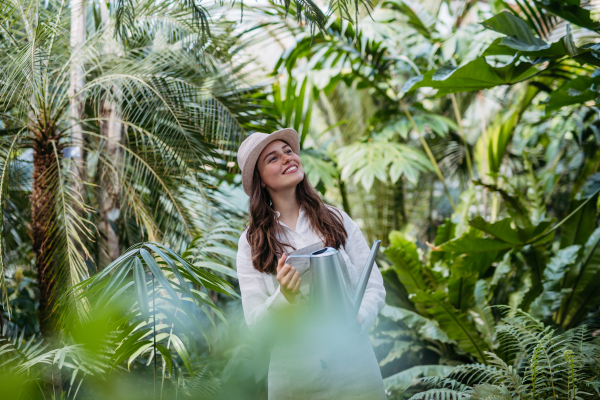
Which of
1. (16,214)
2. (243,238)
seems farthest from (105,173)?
(243,238)

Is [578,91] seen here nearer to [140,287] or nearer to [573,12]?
[573,12]

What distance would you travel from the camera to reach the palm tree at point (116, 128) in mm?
1743

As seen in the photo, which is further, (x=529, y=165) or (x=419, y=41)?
(x=419, y=41)

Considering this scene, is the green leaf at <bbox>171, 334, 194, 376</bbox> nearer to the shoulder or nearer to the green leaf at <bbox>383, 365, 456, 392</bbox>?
the shoulder

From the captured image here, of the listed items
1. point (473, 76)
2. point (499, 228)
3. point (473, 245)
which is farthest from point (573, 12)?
point (473, 245)

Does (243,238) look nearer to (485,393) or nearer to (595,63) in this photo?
(485,393)

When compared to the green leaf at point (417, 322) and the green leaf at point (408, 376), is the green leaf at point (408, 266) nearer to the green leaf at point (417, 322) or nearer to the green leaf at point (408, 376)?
the green leaf at point (417, 322)

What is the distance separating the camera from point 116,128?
2.20 metres

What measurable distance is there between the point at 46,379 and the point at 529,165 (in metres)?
2.86

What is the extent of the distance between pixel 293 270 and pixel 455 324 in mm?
1473

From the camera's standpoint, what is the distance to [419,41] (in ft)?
10.9

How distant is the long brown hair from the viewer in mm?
1071

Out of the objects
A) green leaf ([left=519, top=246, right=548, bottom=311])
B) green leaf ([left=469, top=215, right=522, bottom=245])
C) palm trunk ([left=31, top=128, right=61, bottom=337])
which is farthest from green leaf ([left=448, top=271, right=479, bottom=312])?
palm trunk ([left=31, top=128, right=61, bottom=337])

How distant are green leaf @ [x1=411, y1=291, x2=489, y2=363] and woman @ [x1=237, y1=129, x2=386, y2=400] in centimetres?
99
